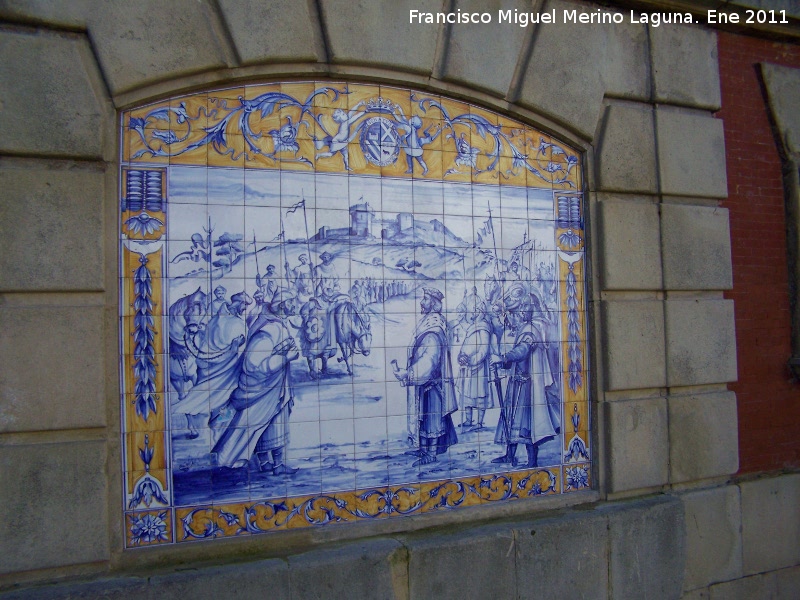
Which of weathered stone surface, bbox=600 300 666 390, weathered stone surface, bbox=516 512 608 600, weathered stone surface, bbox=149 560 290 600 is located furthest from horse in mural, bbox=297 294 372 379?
weathered stone surface, bbox=600 300 666 390

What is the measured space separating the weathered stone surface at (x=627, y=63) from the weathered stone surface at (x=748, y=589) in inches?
145

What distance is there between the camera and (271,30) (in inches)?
148

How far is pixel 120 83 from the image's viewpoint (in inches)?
137

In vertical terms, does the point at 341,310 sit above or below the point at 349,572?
above

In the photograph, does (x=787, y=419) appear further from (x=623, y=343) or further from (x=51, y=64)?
(x=51, y=64)

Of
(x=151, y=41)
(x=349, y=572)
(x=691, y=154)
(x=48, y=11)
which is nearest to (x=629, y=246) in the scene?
(x=691, y=154)

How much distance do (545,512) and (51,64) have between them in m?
3.99

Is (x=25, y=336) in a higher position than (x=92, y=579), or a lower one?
higher

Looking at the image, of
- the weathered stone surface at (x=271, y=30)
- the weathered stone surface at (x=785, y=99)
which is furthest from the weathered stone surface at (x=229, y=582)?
the weathered stone surface at (x=785, y=99)

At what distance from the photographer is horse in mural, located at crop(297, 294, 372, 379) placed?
153 inches

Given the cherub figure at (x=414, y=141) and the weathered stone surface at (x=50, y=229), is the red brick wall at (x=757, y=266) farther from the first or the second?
the weathered stone surface at (x=50, y=229)

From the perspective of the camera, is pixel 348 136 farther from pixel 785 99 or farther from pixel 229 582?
pixel 785 99

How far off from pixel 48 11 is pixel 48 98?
445 mm

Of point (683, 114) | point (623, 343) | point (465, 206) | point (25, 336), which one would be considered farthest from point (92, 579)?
A: point (683, 114)
